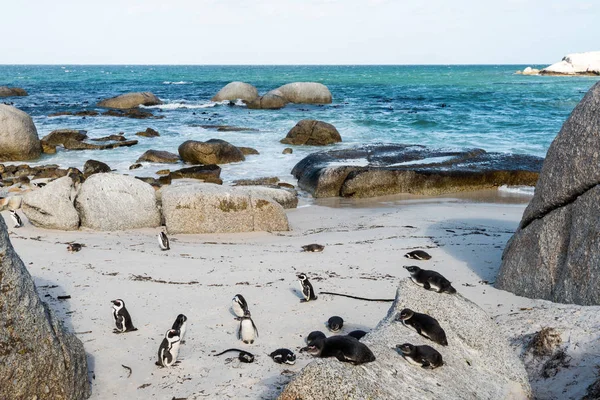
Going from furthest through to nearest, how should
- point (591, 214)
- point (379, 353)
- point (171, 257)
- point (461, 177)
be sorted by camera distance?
point (461, 177) → point (171, 257) → point (591, 214) → point (379, 353)

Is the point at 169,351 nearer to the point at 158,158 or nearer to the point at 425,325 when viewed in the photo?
the point at 425,325

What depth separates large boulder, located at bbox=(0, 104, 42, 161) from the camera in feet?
74.2

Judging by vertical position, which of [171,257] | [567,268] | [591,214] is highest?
[591,214]

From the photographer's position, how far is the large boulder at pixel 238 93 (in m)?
49.7

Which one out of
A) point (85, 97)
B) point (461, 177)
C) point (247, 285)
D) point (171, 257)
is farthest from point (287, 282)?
point (85, 97)

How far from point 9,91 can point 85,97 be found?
6.84 metres

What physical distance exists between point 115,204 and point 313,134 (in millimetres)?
14876

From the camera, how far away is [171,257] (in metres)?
10.0

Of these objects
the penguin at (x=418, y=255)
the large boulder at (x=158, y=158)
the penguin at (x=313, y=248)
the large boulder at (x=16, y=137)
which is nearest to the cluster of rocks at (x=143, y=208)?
the penguin at (x=313, y=248)

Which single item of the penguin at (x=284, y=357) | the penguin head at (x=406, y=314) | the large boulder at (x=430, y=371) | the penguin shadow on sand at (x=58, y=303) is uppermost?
the penguin head at (x=406, y=314)

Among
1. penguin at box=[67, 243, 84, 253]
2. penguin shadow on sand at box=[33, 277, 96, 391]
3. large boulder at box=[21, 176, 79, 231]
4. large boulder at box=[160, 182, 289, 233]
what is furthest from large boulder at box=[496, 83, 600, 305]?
large boulder at box=[21, 176, 79, 231]

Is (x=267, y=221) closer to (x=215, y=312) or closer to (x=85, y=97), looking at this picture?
(x=215, y=312)

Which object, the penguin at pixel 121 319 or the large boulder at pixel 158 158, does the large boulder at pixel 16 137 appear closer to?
the large boulder at pixel 158 158

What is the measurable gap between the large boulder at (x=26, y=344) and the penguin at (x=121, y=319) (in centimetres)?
179
